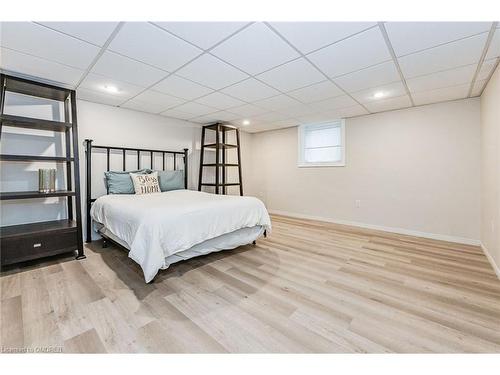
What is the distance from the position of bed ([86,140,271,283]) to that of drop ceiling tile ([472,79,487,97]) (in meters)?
2.94

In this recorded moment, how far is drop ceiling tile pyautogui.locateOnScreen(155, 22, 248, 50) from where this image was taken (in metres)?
1.54

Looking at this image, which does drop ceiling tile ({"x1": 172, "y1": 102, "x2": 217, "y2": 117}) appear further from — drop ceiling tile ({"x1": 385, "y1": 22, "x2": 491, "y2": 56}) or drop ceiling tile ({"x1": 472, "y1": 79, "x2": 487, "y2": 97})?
drop ceiling tile ({"x1": 472, "y1": 79, "x2": 487, "y2": 97})

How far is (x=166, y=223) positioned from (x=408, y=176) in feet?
12.3

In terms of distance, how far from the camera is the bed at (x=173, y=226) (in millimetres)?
1850

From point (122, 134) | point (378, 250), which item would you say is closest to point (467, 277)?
point (378, 250)

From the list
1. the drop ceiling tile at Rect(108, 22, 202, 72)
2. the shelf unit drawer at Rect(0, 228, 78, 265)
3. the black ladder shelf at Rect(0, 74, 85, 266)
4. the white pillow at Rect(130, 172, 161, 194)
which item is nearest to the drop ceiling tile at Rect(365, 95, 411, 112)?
the drop ceiling tile at Rect(108, 22, 202, 72)

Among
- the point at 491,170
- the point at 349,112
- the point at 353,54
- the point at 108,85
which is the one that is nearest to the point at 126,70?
the point at 108,85

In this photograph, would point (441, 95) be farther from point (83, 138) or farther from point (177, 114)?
point (83, 138)

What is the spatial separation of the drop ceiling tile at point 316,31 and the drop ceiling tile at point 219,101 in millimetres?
1427

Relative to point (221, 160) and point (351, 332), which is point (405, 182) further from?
point (221, 160)

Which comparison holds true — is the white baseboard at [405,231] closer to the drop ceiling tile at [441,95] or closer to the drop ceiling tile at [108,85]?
the drop ceiling tile at [441,95]

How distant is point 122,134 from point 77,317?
282cm
